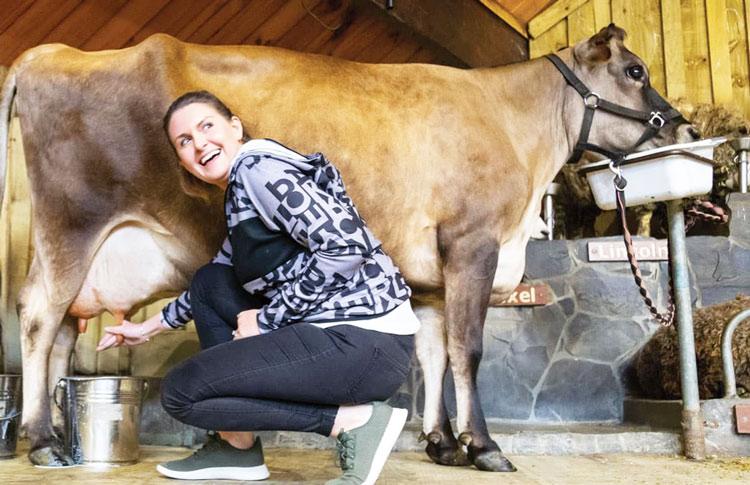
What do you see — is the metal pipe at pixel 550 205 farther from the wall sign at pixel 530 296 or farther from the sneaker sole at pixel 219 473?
the sneaker sole at pixel 219 473

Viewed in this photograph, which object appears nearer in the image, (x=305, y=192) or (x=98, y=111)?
(x=305, y=192)

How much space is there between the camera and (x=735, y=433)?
3.12 metres

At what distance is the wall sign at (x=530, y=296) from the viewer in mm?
4383

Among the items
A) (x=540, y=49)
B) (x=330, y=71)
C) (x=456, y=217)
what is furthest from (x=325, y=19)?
(x=456, y=217)

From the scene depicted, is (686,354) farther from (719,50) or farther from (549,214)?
(719,50)

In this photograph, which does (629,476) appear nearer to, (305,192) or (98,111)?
(305,192)

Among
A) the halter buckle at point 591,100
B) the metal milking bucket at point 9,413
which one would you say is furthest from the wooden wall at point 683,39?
the metal milking bucket at point 9,413

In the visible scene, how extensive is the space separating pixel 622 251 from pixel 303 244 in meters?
2.99

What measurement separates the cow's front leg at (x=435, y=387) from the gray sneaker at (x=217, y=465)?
93 centimetres

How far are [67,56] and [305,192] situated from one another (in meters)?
1.44

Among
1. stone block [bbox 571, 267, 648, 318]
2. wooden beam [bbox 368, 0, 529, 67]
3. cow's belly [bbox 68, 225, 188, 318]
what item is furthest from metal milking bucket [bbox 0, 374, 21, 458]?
wooden beam [bbox 368, 0, 529, 67]

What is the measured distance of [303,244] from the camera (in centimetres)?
188

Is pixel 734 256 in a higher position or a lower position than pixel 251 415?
higher

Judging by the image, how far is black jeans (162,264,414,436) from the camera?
73.1 inches
